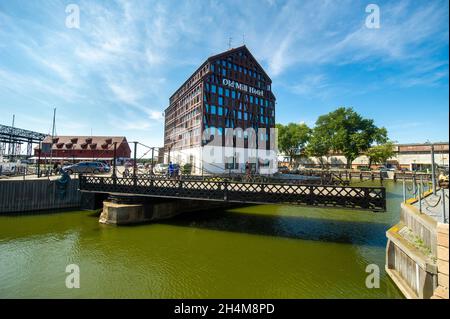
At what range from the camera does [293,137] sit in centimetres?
7494

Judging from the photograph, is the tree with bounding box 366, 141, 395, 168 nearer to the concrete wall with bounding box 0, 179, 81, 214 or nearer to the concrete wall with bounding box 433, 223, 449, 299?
the concrete wall with bounding box 433, 223, 449, 299

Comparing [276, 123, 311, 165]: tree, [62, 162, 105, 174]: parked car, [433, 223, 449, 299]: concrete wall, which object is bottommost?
[433, 223, 449, 299]: concrete wall

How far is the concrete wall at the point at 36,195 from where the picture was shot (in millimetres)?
20130

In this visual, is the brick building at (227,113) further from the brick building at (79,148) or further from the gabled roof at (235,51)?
the brick building at (79,148)

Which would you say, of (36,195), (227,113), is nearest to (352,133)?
(227,113)

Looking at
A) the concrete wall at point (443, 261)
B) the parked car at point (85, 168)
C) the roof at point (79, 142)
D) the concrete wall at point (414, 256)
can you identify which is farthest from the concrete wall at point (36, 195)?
the roof at point (79, 142)

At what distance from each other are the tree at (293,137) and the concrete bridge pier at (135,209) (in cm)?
6240

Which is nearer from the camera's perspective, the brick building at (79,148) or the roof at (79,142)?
the brick building at (79,148)

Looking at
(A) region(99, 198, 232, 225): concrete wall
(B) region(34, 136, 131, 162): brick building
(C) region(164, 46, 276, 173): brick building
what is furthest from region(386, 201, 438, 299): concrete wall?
(B) region(34, 136, 131, 162): brick building

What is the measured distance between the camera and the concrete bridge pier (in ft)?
55.4

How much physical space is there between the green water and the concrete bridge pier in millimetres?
897

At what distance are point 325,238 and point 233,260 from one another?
708 centimetres

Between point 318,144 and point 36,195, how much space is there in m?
70.8
